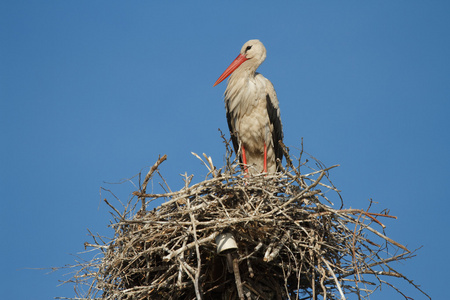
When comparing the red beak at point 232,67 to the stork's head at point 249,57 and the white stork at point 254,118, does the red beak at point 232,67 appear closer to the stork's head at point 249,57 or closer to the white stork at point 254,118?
the stork's head at point 249,57

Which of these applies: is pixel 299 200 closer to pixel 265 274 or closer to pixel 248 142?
pixel 265 274

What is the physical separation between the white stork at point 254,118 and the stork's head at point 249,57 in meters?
0.15

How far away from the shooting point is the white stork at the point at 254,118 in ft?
25.5

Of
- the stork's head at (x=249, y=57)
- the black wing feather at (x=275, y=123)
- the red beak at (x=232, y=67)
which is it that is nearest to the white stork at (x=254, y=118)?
the black wing feather at (x=275, y=123)

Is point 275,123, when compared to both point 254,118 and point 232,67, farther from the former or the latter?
point 232,67

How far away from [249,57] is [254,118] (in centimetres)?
101

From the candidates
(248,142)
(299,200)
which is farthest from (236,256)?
(248,142)

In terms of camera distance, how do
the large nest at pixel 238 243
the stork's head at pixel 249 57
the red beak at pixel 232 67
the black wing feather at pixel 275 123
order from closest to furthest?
1. the large nest at pixel 238 243
2. the black wing feather at pixel 275 123
3. the stork's head at pixel 249 57
4. the red beak at pixel 232 67

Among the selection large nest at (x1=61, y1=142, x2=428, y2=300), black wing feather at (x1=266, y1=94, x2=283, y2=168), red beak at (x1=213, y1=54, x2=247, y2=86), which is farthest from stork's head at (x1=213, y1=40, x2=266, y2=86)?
large nest at (x1=61, y1=142, x2=428, y2=300)

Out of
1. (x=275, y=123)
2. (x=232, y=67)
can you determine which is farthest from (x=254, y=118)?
(x=232, y=67)

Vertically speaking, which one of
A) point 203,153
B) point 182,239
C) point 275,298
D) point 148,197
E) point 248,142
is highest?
point 248,142

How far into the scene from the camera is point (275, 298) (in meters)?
5.37

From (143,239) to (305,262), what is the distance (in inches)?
51.3

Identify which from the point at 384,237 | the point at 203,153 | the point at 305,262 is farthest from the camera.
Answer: the point at 203,153
